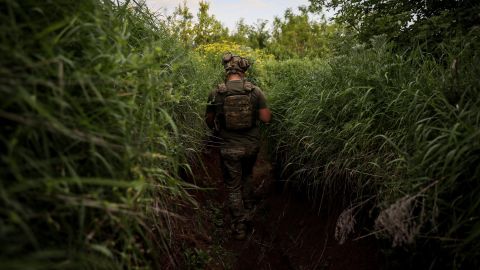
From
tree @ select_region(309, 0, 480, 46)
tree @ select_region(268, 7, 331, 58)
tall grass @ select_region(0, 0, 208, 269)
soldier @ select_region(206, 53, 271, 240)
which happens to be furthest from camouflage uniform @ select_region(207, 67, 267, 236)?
tree @ select_region(268, 7, 331, 58)

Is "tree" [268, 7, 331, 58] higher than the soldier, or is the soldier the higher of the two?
"tree" [268, 7, 331, 58]

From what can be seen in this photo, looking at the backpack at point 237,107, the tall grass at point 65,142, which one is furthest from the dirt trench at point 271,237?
the tall grass at point 65,142

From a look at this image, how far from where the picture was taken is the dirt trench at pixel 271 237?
10.7 ft

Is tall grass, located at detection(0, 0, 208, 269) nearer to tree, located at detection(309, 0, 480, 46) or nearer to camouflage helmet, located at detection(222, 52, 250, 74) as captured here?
camouflage helmet, located at detection(222, 52, 250, 74)

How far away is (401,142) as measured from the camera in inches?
116

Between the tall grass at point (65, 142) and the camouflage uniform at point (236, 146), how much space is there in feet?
7.65

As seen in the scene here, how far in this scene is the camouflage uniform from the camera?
4.52 metres

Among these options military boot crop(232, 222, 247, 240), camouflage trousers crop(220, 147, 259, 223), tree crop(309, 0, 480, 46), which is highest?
tree crop(309, 0, 480, 46)

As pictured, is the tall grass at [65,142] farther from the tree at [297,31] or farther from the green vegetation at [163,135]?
the tree at [297,31]

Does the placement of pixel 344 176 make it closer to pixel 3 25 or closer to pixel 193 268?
pixel 193 268

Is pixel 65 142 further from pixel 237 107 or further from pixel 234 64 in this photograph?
pixel 234 64

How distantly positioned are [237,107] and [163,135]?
2.19 meters

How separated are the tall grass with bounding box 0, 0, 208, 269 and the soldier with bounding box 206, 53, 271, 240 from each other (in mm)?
2298

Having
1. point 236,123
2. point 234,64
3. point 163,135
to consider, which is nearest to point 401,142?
point 163,135
